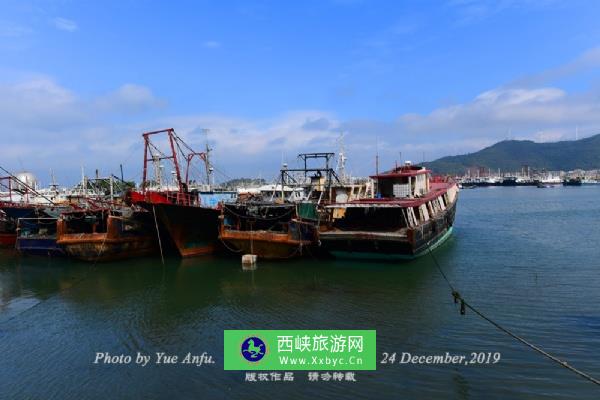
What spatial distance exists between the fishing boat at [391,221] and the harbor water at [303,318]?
0.87 meters

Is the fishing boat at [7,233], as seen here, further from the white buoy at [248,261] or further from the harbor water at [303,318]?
the white buoy at [248,261]

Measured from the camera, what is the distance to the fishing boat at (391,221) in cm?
2052

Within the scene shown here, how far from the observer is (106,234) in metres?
23.7

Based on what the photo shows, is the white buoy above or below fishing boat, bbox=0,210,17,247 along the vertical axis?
below

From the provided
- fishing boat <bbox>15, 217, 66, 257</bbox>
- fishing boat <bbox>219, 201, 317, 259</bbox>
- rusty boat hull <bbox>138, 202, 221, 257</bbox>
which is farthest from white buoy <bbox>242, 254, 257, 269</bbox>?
fishing boat <bbox>15, 217, 66, 257</bbox>

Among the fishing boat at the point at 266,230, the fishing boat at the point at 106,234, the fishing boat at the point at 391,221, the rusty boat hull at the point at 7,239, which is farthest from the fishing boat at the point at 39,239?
the fishing boat at the point at 391,221

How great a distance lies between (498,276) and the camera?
18375 millimetres

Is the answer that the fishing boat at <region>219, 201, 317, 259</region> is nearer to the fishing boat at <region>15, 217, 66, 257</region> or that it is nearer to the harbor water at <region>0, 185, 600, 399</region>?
the harbor water at <region>0, 185, 600, 399</region>

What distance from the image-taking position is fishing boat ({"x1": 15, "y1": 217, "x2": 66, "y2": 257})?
26.2m

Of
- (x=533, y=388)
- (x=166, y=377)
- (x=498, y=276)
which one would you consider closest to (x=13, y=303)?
(x=166, y=377)

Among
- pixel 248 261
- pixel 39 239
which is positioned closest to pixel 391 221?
pixel 248 261

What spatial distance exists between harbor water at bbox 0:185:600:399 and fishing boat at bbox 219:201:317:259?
0.84 metres

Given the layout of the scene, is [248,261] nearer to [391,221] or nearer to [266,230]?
[266,230]

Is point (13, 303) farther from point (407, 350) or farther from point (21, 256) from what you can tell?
point (407, 350)
